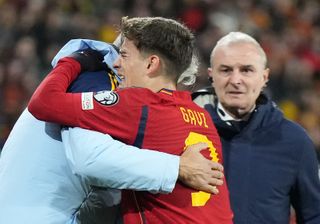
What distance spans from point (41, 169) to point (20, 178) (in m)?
0.09

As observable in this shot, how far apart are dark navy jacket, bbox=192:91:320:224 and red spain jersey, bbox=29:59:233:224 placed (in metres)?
0.67

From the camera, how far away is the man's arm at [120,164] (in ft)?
9.04

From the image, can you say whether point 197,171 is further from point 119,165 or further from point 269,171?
point 269,171

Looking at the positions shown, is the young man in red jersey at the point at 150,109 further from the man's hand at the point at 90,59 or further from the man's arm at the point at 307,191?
the man's arm at the point at 307,191

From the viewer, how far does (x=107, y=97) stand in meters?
2.86

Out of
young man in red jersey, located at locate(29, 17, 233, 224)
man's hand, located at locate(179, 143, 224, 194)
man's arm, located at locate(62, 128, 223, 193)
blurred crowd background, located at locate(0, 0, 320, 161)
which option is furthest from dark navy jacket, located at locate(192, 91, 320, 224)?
blurred crowd background, located at locate(0, 0, 320, 161)

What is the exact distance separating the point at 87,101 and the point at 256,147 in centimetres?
117

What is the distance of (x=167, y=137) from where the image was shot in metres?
2.86

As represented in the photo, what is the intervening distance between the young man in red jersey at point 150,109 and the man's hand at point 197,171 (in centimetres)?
4

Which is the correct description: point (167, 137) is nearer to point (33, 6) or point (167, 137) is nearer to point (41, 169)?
point (41, 169)

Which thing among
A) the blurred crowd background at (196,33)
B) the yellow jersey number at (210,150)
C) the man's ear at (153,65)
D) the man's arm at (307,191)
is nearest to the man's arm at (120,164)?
the yellow jersey number at (210,150)

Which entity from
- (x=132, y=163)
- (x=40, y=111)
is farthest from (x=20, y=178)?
(x=132, y=163)

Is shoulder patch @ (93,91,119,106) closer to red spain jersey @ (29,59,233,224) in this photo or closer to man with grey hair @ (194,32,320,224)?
red spain jersey @ (29,59,233,224)

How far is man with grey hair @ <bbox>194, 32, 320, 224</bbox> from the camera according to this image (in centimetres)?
361
